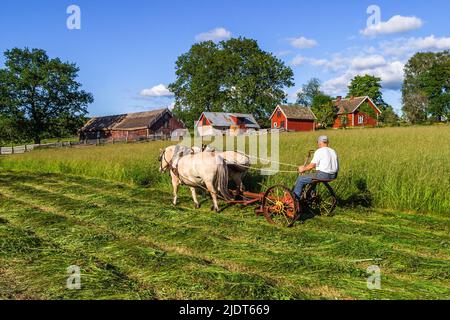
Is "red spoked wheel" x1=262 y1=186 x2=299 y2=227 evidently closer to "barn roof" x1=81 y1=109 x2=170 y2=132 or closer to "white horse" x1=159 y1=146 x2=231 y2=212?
"white horse" x1=159 y1=146 x2=231 y2=212

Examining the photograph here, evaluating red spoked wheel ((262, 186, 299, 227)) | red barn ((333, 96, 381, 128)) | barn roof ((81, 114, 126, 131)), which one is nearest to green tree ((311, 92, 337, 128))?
red barn ((333, 96, 381, 128))

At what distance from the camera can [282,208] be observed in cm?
815

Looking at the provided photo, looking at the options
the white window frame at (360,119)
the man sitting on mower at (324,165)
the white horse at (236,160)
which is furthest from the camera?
the white window frame at (360,119)

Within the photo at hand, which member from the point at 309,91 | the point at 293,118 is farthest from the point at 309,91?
the point at 293,118

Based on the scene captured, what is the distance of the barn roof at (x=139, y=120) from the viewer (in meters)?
60.0

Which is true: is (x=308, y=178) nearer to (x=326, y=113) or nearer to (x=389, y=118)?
(x=326, y=113)

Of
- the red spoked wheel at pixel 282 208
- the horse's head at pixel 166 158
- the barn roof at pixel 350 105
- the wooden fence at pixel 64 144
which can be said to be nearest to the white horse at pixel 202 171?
the horse's head at pixel 166 158

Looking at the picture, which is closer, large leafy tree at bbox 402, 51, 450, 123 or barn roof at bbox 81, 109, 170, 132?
barn roof at bbox 81, 109, 170, 132

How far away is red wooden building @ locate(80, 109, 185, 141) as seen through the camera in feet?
197

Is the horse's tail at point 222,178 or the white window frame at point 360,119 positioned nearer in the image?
Result: the horse's tail at point 222,178

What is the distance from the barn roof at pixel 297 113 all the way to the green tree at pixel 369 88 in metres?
26.2

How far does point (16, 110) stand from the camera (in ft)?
176

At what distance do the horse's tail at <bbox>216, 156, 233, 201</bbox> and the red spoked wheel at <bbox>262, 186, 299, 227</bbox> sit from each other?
1131 mm

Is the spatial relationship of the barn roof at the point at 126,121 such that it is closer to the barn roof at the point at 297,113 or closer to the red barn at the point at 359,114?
the barn roof at the point at 297,113
